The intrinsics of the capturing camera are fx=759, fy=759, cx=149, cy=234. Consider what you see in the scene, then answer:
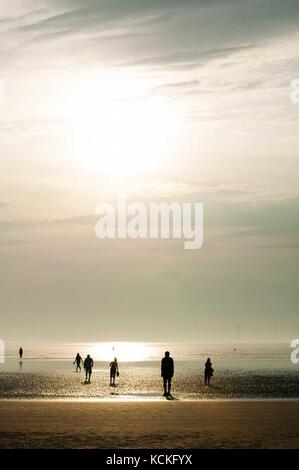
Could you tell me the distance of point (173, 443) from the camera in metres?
17.0

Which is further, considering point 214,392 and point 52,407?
point 214,392

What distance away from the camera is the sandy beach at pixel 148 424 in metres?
17.1

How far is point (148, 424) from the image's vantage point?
67.2 ft

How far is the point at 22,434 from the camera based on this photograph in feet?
60.6

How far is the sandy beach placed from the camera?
1712cm

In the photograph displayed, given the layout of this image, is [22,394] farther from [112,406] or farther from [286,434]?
[286,434]

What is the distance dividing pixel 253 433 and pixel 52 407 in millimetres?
8977
